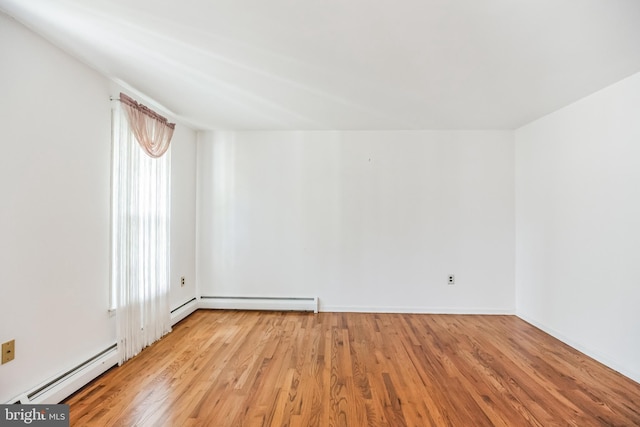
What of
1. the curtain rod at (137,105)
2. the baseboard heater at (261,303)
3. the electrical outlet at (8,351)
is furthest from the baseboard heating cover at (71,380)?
the curtain rod at (137,105)

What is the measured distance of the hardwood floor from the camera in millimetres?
1793

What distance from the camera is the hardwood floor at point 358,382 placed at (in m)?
1.79

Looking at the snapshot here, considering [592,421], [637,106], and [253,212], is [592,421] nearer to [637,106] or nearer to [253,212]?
[637,106]

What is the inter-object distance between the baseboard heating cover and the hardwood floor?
0.20 feet

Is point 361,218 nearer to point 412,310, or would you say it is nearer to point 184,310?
point 412,310

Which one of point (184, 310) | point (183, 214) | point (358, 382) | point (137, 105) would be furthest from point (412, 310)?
point (137, 105)

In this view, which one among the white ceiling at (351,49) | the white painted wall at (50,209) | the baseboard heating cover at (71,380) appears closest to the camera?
the white ceiling at (351,49)

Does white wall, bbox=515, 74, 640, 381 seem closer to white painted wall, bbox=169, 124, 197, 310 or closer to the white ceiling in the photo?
the white ceiling

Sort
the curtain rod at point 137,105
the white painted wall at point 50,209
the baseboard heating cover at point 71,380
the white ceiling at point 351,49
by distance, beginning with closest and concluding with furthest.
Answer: the white ceiling at point 351,49 < the white painted wall at point 50,209 < the baseboard heating cover at point 71,380 < the curtain rod at point 137,105

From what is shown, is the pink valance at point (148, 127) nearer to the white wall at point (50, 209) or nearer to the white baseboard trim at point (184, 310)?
the white wall at point (50, 209)

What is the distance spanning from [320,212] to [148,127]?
6.82 ft

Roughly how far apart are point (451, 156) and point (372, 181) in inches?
41.0

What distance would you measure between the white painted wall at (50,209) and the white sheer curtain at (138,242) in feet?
0.26

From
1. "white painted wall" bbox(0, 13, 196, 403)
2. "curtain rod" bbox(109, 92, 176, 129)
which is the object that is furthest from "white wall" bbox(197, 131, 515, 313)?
"white painted wall" bbox(0, 13, 196, 403)
